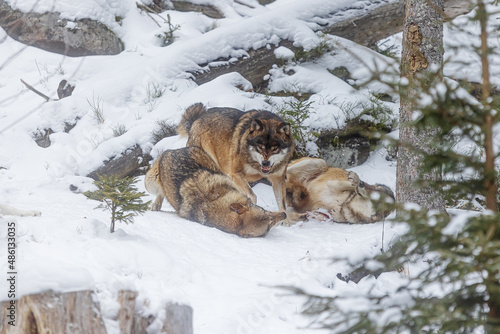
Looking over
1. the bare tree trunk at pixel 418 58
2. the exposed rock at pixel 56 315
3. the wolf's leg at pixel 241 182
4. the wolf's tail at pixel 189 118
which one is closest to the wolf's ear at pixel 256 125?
the wolf's leg at pixel 241 182

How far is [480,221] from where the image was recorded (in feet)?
6.66

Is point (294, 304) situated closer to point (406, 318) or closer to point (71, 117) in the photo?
point (406, 318)

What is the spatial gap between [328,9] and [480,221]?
1046cm

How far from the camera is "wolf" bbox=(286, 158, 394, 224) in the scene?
770 cm

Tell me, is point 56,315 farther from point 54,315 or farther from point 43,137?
point 43,137

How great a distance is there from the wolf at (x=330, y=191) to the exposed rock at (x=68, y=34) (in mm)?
6774

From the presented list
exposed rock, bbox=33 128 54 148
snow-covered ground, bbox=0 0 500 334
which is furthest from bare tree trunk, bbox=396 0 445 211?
exposed rock, bbox=33 128 54 148

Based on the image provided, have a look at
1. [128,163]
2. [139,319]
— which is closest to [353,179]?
[128,163]

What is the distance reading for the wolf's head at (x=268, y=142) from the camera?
749 cm

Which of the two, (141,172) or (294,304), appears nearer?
(294,304)

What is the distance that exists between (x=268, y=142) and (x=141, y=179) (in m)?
2.53

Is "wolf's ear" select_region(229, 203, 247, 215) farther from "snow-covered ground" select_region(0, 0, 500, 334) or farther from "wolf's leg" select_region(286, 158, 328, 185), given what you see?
"wolf's leg" select_region(286, 158, 328, 185)

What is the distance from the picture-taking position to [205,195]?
655cm

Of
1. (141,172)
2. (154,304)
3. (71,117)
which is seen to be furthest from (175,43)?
(154,304)
